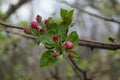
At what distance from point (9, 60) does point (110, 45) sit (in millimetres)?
3075

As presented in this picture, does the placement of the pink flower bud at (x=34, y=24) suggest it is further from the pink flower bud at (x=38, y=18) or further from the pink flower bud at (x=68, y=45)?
the pink flower bud at (x=68, y=45)

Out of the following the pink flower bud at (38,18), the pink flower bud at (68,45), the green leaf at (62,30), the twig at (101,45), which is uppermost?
the pink flower bud at (38,18)

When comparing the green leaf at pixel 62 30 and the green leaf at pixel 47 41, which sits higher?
the green leaf at pixel 62 30

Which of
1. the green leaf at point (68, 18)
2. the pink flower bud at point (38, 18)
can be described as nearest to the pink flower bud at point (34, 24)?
the pink flower bud at point (38, 18)

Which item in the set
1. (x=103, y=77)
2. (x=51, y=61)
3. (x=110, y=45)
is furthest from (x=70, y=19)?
(x=103, y=77)

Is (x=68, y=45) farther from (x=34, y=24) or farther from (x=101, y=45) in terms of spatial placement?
(x=101, y=45)

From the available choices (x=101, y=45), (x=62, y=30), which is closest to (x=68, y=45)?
(x=62, y=30)

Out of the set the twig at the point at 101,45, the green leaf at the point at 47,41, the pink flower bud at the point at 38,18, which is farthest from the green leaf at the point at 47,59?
the twig at the point at 101,45

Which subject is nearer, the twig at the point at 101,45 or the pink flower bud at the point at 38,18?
the pink flower bud at the point at 38,18

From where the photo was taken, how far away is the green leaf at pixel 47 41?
124 centimetres

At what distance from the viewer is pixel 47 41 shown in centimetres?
123

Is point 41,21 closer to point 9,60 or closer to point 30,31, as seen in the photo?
point 30,31

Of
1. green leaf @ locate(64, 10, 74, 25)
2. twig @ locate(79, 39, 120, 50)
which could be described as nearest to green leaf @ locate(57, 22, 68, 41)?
green leaf @ locate(64, 10, 74, 25)

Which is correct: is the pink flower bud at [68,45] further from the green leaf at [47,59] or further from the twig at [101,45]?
the twig at [101,45]
